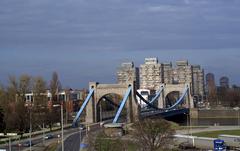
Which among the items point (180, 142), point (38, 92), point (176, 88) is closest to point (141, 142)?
point (180, 142)

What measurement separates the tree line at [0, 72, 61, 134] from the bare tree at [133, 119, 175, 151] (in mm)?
32574

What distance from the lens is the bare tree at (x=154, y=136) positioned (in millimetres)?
46781

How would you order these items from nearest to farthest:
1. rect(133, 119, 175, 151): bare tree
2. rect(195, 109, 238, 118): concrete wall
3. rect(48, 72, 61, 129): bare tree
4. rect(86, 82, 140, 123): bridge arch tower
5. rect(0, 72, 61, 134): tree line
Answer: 1. rect(133, 119, 175, 151): bare tree
2. rect(0, 72, 61, 134): tree line
3. rect(48, 72, 61, 129): bare tree
4. rect(86, 82, 140, 123): bridge arch tower
5. rect(195, 109, 238, 118): concrete wall

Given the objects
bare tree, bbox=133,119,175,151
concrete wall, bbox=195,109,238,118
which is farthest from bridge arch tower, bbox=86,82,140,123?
bare tree, bbox=133,119,175,151

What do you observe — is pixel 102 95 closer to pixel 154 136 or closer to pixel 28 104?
pixel 28 104

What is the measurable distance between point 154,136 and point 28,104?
166ft

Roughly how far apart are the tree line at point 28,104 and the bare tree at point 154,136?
3257cm

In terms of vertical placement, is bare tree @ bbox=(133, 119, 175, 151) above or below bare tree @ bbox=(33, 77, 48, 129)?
below

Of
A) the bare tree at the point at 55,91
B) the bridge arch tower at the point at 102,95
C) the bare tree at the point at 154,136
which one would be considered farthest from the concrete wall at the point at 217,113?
the bare tree at the point at 154,136

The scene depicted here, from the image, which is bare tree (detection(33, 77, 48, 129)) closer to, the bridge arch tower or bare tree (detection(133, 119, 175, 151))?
the bridge arch tower

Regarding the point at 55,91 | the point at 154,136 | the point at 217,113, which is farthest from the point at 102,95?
the point at 154,136

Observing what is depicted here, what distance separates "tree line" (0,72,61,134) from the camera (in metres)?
78.3

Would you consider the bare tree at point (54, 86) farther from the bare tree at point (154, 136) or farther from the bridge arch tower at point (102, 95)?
the bare tree at point (154, 136)

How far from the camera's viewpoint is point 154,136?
4766 cm
